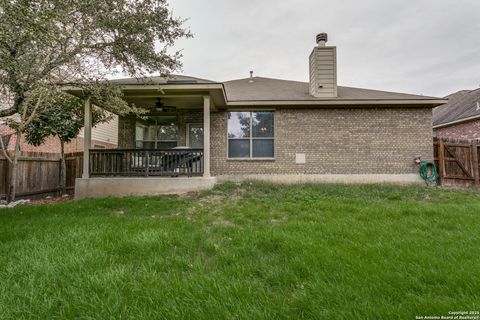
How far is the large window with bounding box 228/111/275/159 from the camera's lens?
921cm

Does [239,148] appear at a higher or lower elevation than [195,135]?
lower

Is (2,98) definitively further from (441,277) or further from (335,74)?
(335,74)

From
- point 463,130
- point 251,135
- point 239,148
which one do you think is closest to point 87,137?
point 239,148

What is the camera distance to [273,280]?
2.23 meters

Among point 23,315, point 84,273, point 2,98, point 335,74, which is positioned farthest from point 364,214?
point 2,98

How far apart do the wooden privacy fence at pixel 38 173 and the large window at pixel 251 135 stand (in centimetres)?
640

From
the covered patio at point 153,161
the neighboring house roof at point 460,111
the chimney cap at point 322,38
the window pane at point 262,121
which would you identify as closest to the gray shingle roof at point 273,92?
the covered patio at point 153,161

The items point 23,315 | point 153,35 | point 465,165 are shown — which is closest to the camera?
point 23,315

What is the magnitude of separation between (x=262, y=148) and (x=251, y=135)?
2.13 ft

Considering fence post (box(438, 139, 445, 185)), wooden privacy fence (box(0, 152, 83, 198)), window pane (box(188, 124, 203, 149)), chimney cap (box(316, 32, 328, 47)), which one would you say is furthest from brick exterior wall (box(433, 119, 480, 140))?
wooden privacy fence (box(0, 152, 83, 198))

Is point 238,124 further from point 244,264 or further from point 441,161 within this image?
point 441,161

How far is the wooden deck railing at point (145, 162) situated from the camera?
772cm

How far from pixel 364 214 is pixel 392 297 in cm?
284

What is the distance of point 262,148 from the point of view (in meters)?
9.22
